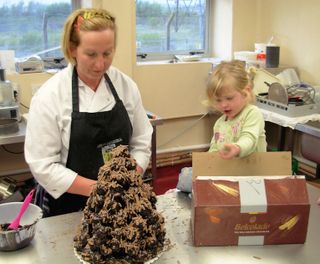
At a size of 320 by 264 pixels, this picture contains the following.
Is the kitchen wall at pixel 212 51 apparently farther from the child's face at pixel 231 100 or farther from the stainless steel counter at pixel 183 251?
the stainless steel counter at pixel 183 251

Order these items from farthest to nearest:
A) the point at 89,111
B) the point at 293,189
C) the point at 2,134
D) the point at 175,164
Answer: the point at 175,164 → the point at 2,134 → the point at 89,111 → the point at 293,189

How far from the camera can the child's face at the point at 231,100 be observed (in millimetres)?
1515

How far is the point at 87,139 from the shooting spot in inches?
55.2

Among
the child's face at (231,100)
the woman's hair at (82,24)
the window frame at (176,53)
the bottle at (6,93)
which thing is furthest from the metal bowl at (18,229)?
the window frame at (176,53)

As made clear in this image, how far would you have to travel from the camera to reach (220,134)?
1.56 metres

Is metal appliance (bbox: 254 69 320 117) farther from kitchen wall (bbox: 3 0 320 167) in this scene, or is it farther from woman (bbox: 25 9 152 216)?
A: woman (bbox: 25 9 152 216)

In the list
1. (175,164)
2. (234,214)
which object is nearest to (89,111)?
(234,214)

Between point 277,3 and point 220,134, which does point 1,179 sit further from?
point 277,3

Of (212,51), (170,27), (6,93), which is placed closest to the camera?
(6,93)

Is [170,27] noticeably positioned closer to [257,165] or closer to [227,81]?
[227,81]

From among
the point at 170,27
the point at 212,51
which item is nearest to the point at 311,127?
the point at 212,51

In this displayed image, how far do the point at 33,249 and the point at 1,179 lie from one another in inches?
71.9

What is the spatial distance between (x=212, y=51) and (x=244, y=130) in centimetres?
257

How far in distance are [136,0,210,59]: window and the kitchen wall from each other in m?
0.13
